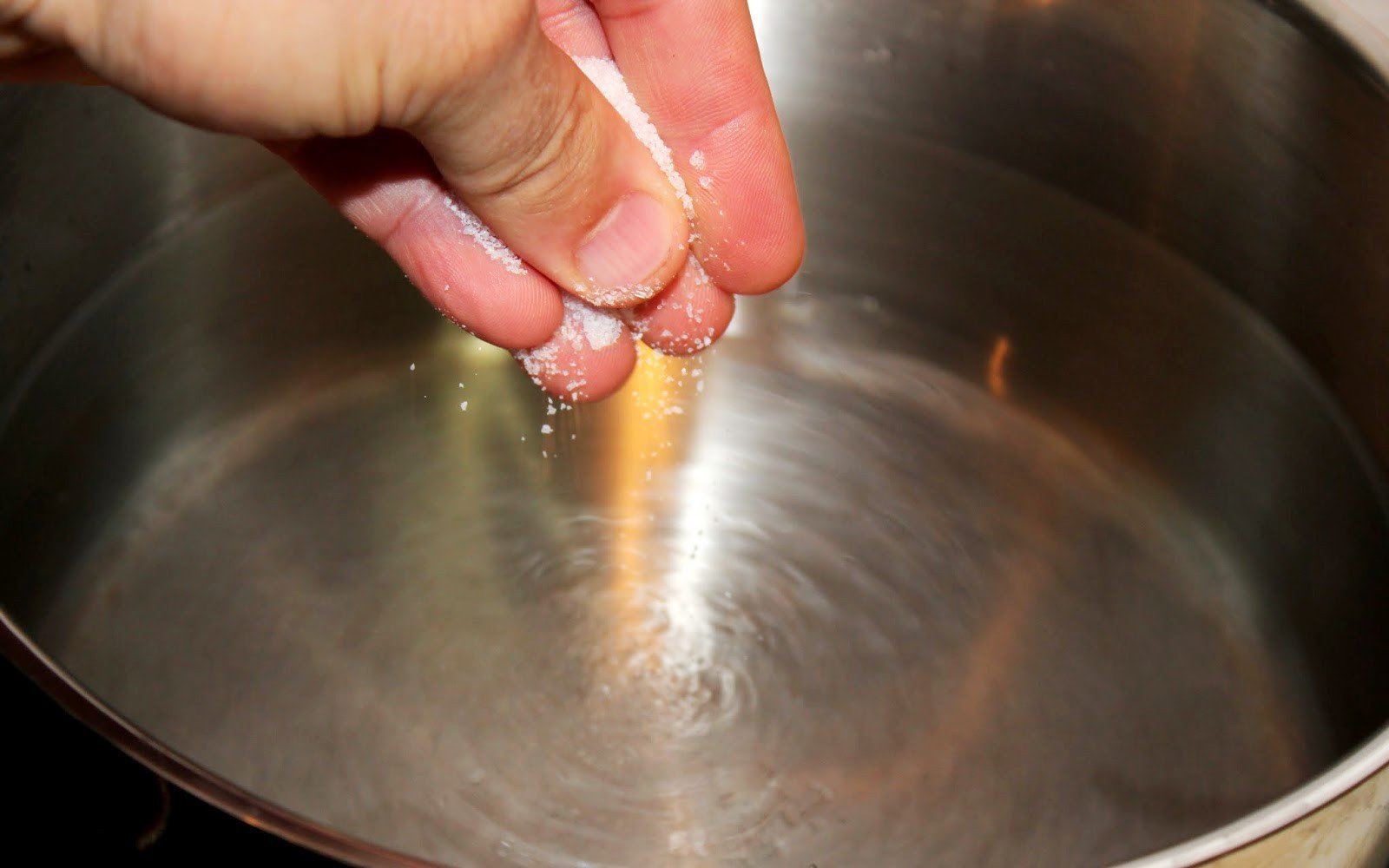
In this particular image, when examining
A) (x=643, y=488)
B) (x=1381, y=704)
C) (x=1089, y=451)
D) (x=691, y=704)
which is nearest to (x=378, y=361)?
(x=643, y=488)

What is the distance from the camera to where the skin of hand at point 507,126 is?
1.28 feet

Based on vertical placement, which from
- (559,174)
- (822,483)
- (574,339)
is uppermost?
(559,174)

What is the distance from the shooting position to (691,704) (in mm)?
681

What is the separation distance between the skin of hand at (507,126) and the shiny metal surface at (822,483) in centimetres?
16

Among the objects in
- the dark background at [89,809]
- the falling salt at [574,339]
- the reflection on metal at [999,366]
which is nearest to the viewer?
the dark background at [89,809]

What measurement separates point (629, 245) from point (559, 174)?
0.06m

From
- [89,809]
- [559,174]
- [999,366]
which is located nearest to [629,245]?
[559,174]

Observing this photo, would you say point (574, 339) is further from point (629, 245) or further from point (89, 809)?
point (89, 809)

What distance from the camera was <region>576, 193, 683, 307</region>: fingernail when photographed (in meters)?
0.53

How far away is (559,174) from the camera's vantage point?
1.58ft

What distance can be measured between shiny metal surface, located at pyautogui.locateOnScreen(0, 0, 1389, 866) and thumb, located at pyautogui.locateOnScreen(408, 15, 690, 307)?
0.24 m

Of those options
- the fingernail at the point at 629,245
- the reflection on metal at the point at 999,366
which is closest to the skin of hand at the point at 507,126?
the fingernail at the point at 629,245

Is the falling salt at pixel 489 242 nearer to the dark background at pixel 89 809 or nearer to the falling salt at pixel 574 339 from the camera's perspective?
the falling salt at pixel 574 339

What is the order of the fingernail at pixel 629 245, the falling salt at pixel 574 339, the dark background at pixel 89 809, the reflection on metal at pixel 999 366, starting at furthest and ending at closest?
the reflection on metal at pixel 999 366
the falling salt at pixel 574 339
the fingernail at pixel 629 245
the dark background at pixel 89 809
